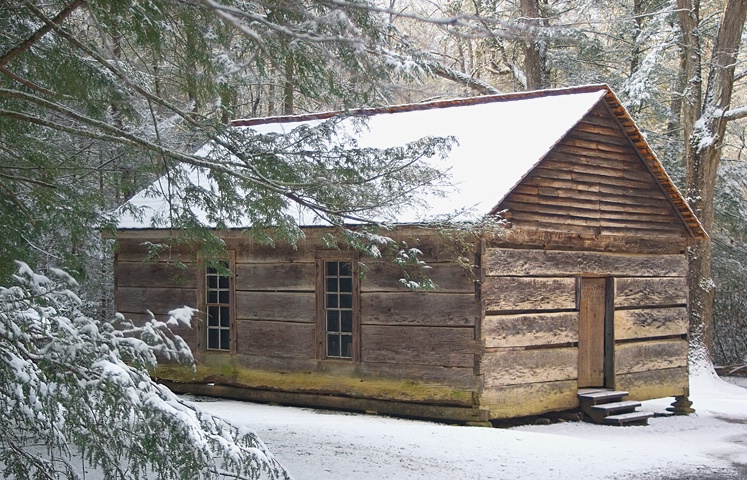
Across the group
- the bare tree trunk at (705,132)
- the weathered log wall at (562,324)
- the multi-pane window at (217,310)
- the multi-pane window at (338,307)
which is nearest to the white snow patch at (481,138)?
the weathered log wall at (562,324)

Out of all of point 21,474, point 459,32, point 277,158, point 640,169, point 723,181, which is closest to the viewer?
point 459,32

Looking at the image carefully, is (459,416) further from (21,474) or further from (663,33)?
(663,33)

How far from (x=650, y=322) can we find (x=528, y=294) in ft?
11.3

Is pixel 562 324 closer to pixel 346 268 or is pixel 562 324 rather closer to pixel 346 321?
pixel 346 321

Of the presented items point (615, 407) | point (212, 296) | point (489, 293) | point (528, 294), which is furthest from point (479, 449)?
point (212, 296)

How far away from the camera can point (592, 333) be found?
15453 millimetres

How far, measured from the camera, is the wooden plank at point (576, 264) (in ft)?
44.0

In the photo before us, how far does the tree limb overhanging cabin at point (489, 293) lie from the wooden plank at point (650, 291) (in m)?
0.03

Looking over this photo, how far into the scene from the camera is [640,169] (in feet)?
52.5

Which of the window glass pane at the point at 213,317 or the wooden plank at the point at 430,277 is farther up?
the wooden plank at the point at 430,277

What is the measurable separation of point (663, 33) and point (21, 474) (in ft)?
67.6

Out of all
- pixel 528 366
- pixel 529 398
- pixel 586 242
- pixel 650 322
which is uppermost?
pixel 586 242

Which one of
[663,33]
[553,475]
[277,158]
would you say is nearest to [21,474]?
[277,158]

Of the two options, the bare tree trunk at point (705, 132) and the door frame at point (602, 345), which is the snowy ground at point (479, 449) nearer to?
the door frame at point (602, 345)
